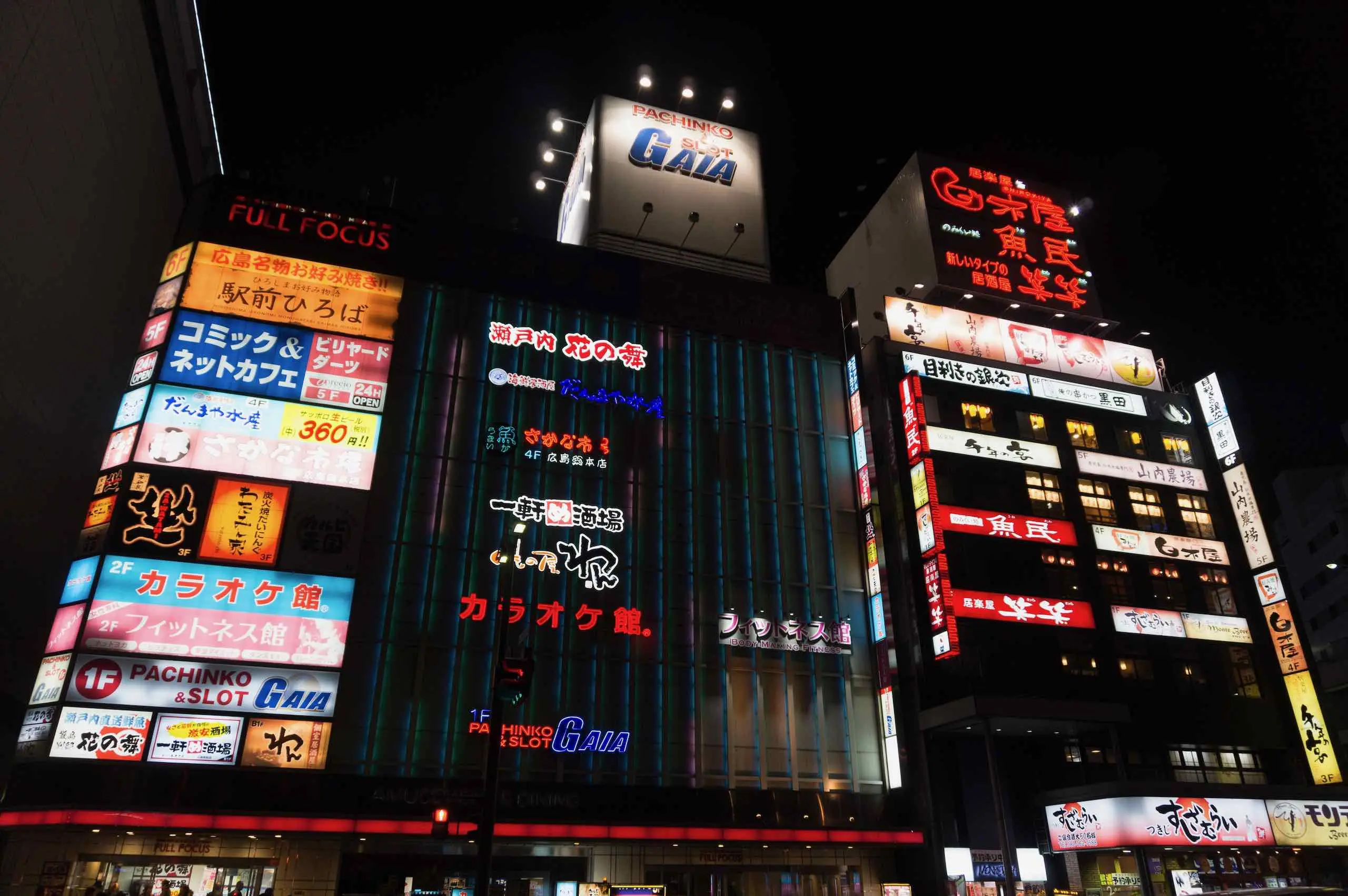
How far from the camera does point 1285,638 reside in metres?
32.7

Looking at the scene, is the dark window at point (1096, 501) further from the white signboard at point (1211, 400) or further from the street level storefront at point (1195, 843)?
the street level storefront at point (1195, 843)

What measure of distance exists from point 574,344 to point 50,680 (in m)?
19.0

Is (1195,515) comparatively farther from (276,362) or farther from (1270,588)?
(276,362)

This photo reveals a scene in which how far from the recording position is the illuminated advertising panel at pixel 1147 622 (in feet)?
104

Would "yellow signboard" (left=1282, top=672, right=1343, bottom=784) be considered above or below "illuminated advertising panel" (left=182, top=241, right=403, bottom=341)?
below

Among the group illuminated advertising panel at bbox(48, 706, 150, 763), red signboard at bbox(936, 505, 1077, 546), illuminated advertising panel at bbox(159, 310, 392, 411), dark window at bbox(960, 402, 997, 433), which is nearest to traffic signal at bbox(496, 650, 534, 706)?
illuminated advertising panel at bbox(48, 706, 150, 763)

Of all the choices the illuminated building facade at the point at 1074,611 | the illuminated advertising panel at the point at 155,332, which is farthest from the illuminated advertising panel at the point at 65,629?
the illuminated building facade at the point at 1074,611

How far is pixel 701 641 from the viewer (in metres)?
28.6

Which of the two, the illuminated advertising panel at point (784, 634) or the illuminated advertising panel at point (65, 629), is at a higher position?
the illuminated advertising panel at point (784, 634)

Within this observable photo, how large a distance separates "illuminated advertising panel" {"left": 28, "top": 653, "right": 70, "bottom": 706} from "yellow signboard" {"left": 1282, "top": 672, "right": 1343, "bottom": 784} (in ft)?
135

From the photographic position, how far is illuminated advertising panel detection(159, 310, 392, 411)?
89.2ft

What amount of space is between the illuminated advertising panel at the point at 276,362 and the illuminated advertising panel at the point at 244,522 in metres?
3.38

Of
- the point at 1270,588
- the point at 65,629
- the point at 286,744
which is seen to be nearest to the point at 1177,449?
the point at 1270,588

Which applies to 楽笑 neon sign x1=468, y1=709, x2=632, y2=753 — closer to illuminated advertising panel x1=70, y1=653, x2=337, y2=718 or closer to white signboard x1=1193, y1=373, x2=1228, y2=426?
illuminated advertising panel x1=70, y1=653, x2=337, y2=718
